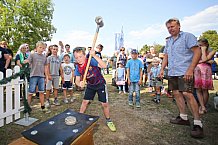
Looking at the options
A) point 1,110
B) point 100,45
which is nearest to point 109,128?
point 1,110

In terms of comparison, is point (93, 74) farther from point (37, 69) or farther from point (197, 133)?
point (197, 133)

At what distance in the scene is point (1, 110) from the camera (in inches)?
147

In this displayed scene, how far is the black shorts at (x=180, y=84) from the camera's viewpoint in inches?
132

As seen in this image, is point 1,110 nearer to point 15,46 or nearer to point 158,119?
point 158,119

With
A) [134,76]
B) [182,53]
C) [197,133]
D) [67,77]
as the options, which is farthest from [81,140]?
[67,77]

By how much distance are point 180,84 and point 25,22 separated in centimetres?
2530

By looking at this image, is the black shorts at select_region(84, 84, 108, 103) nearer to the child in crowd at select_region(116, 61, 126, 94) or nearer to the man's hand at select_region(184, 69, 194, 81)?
the man's hand at select_region(184, 69, 194, 81)

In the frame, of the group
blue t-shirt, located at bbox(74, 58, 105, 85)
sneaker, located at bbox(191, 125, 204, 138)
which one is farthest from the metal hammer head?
sneaker, located at bbox(191, 125, 204, 138)

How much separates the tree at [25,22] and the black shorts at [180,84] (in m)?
22.9

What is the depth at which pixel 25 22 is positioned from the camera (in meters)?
24.2

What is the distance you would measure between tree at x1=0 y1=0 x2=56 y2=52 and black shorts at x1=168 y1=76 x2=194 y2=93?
2294cm

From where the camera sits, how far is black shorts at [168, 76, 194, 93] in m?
3.35

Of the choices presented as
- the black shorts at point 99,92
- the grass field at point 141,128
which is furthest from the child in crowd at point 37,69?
the black shorts at point 99,92

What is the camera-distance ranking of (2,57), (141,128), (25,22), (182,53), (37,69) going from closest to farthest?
(182,53) < (141,128) < (37,69) < (2,57) < (25,22)
